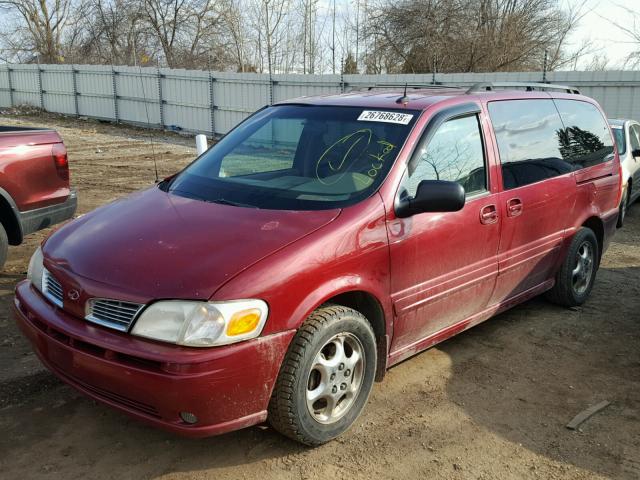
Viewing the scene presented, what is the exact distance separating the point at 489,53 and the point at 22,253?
18.8 m

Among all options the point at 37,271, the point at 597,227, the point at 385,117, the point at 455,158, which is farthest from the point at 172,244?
the point at 597,227

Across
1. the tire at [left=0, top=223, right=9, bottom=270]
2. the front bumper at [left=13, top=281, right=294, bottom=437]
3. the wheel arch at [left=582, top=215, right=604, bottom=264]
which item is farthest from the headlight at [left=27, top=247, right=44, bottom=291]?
the wheel arch at [left=582, top=215, right=604, bottom=264]

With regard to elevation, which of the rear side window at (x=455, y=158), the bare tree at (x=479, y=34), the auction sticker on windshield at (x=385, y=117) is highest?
the bare tree at (x=479, y=34)

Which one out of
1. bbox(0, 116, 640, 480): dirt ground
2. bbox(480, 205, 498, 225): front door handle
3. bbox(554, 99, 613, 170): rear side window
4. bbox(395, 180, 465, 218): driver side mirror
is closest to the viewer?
bbox(0, 116, 640, 480): dirt ground

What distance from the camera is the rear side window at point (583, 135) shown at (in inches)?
200

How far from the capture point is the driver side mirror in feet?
10.9

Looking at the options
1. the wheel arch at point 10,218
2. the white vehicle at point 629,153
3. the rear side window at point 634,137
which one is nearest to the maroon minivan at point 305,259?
the wheel arch at point 10,218

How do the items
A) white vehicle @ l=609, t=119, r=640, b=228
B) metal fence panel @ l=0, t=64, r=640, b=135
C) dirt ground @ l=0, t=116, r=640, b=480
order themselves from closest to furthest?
dirt ground @ l=0, t=116, r=640, b=480 → white vehicle @ l=609, t=119, r=640, b=228 → metal fence panel @ l=0, t=64, r=640, b=135

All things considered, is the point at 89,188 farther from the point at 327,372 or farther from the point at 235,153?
the point at 327,372

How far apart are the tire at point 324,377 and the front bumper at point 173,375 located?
94 millimetres

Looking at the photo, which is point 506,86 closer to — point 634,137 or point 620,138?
point 620,138

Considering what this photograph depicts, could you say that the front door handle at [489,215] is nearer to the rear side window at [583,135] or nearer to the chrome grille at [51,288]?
the rear side window at [583,135]

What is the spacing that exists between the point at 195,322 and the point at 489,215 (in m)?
2.21

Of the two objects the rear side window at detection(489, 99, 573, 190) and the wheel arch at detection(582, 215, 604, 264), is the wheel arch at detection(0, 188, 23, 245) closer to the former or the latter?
the rear side window at detection(489, 99, 573, 190)
